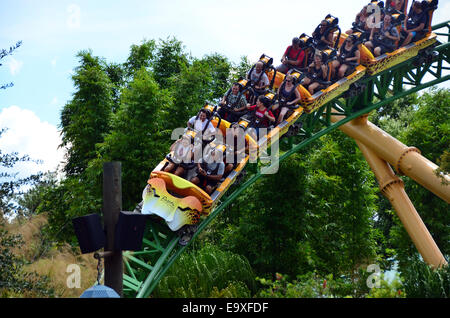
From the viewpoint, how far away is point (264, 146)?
24.3ft

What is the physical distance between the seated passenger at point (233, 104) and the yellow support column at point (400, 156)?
261 cm

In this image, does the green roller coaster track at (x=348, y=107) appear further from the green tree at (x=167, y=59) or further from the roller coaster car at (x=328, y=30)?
the green tree at (x=167, y=59)

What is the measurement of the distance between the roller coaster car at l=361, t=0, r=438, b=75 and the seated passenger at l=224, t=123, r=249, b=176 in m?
2.74

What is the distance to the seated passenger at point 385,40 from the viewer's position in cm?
857

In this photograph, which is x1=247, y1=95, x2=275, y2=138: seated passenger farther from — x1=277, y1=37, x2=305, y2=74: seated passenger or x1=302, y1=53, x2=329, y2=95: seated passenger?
x1=277, y1=37, x2=305, y2=74: seated passenger

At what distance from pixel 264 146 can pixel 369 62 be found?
255 cm

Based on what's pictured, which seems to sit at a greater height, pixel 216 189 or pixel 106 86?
pixel 106 86

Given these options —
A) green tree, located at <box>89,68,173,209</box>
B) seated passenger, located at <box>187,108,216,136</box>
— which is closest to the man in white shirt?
seated passenger, located at <box>187,108,216,136</box>

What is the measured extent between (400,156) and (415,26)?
7.92ft

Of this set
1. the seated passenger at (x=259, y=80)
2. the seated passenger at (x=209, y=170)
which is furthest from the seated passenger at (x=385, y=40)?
the seated passenger at (x=209, y=170)

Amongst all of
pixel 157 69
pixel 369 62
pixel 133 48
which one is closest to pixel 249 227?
pixel 369 62
